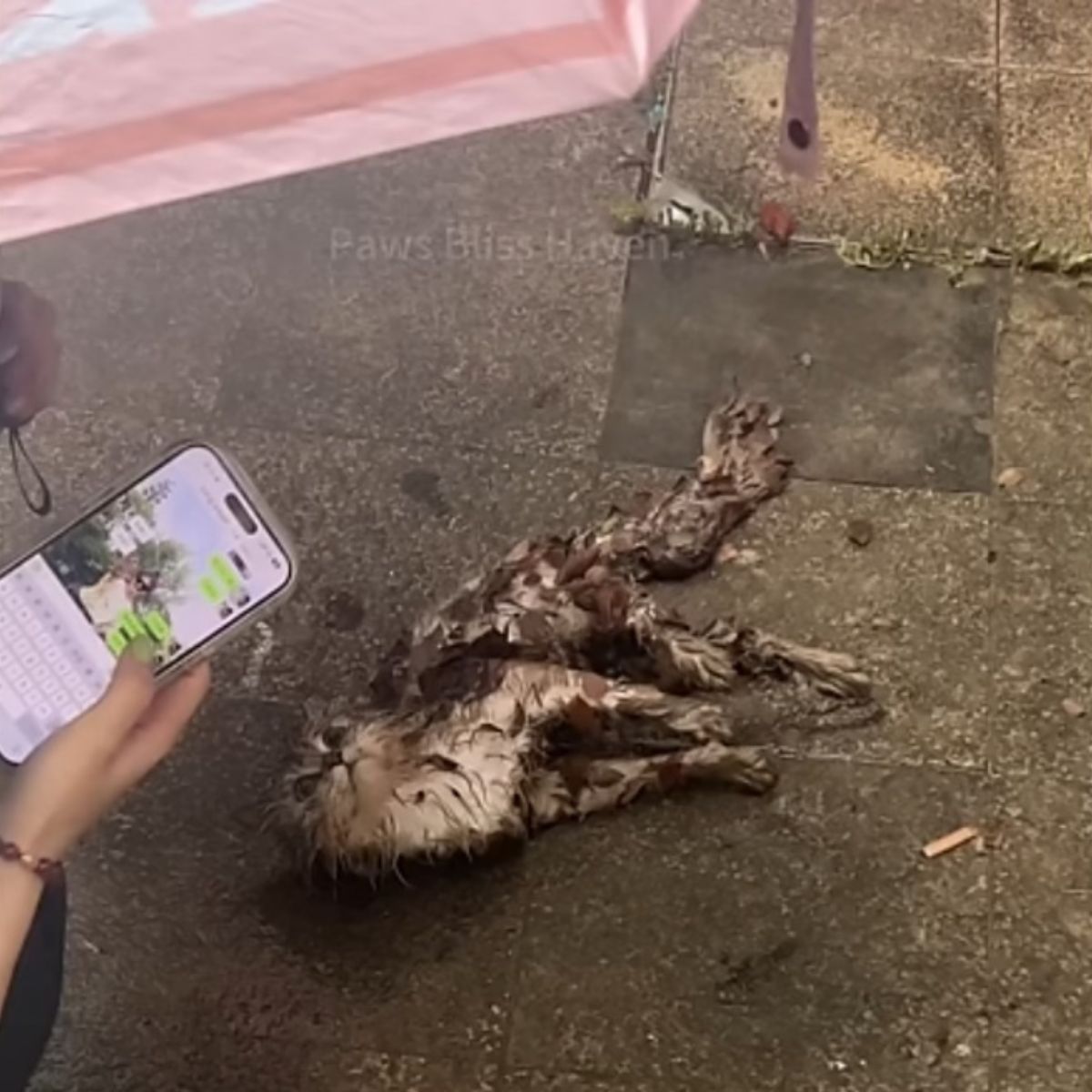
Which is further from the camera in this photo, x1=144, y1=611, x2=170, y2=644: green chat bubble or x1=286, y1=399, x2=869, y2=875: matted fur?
x1=286, y1=399, x2=869, y2=875: matted fur

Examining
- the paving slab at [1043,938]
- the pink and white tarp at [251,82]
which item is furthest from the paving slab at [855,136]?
the pink and white tarp at [251,82]

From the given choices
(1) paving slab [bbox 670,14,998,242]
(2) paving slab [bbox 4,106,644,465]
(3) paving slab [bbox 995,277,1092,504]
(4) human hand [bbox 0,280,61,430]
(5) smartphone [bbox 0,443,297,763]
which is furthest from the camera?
(1) paving slab [bbox 670,14,998,242]

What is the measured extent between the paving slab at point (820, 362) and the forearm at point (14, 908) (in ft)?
2.89

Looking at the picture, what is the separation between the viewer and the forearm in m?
1.16

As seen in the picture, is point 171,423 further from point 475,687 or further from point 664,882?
point 664,882

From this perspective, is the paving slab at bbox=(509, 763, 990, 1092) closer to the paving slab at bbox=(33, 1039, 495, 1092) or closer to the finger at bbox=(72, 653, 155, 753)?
the paving slab at bbox=(33, 1039, 495, 1092)

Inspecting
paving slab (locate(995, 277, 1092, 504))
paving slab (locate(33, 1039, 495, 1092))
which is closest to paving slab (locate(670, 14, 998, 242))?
paving slab (locate(995, 277, 1092, 504))

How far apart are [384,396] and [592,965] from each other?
664 millimetres

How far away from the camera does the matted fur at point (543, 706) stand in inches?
64.5

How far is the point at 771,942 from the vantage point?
1.61 m

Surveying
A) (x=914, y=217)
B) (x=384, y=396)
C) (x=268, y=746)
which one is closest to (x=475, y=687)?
(x=268, y=746)

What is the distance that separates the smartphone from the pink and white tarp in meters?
0.34

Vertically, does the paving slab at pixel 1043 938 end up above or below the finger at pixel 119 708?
below

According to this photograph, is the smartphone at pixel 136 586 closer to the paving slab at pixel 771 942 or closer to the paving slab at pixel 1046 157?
the paving slab at pixel 771 942
